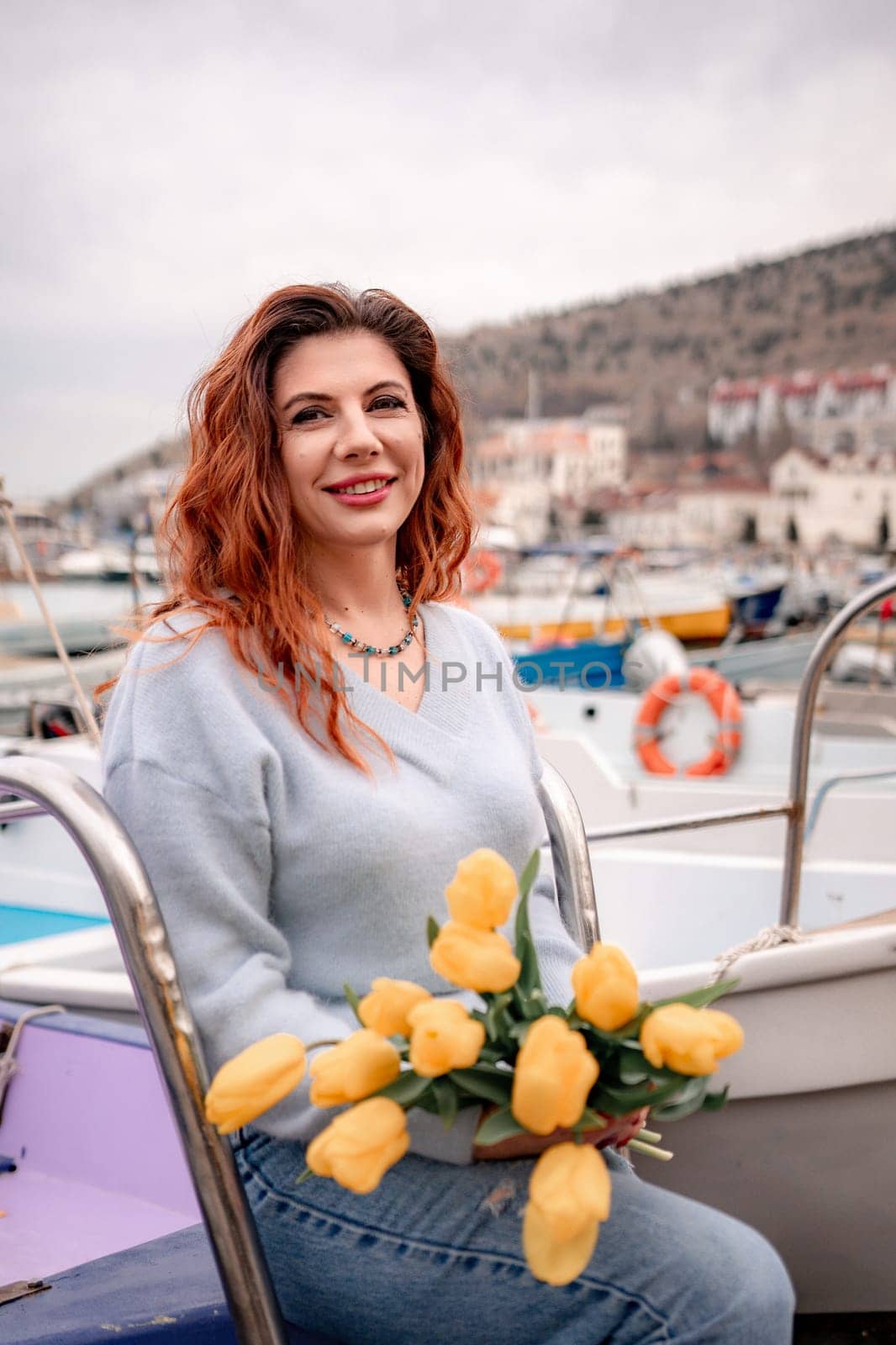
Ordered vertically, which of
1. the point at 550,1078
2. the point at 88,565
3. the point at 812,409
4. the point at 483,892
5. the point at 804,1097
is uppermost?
the point at 812,409

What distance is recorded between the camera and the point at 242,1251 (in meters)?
1.11

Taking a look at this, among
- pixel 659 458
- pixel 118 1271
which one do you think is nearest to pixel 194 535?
Result: pixel 118 1271

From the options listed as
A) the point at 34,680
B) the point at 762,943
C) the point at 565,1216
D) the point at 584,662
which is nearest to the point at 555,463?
the point at 584,662

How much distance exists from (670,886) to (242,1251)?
Answer: 10.6 ft

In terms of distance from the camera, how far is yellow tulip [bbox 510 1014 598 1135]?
2.80 feet

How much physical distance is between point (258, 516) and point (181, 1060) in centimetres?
66

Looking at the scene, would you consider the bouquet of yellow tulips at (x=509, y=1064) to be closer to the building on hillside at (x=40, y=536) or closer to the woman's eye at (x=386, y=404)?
the woman's eye at (x=386, y=404)

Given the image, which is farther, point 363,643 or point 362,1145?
point 363,643

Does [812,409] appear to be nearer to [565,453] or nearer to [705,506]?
[705,506]

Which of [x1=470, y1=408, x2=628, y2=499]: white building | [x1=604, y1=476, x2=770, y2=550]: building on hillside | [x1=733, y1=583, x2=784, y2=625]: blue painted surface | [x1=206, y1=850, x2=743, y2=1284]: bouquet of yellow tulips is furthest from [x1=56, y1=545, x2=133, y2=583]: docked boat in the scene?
[x1=604, y1=476, x2=770, y2=550]: building on hillside

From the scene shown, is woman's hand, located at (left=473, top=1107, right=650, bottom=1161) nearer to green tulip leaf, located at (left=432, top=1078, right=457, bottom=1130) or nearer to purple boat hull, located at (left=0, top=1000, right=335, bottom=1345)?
green tulip leaf, located at (left=432, top=1078, right=457, bottom=1130)

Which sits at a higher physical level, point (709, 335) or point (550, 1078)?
point (709, 335)

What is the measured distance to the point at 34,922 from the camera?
4.91 meters

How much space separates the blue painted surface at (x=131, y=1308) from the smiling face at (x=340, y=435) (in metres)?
0.95
